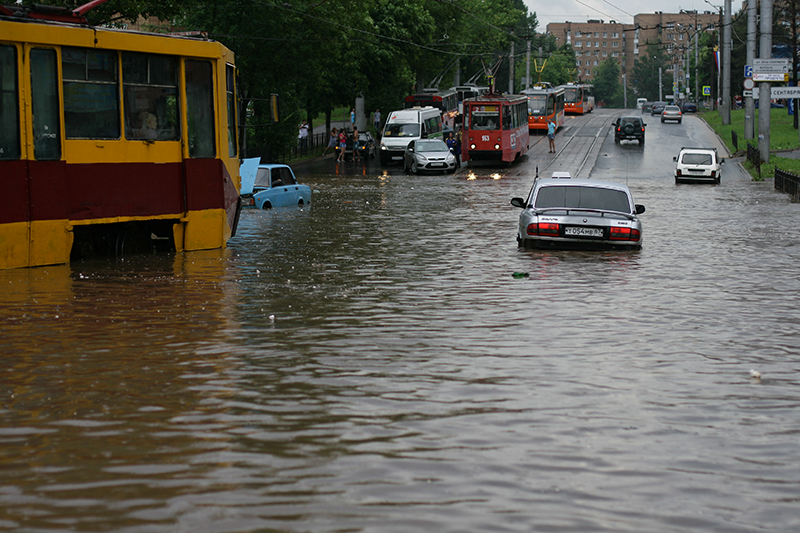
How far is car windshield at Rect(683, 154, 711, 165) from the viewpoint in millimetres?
42812

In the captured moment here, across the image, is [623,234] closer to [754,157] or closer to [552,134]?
[754,157]

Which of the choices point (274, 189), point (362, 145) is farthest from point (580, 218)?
point (362, 145)

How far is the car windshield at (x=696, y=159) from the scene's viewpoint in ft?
140

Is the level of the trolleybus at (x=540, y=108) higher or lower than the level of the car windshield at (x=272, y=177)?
higher

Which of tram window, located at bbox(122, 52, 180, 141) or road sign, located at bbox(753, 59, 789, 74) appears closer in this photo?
tram window, located at bbox(122, 52, 180, 141)

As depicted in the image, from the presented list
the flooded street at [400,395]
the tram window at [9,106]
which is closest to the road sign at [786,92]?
the flooded street at [400,395]

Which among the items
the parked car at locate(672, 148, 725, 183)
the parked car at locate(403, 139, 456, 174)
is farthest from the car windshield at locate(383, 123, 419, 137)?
the parked car at locate(672, 148, 725, 183)

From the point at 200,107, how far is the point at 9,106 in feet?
11.0

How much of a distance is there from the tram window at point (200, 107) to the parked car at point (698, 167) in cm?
2929

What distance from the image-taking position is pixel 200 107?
55.6ft

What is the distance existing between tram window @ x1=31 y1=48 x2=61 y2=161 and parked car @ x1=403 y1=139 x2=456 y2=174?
111ft

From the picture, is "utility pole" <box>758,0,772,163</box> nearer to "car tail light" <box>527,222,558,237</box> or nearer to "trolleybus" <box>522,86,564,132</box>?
"car tail light" <box>527,222,558,237</box>

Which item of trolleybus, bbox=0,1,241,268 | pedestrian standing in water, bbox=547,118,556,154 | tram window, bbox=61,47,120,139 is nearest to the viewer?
trolleybus, bbox=0,1,241,268

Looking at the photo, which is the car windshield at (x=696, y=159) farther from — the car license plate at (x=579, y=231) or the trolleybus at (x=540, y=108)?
the trolleybus at (x=540, y=108)
